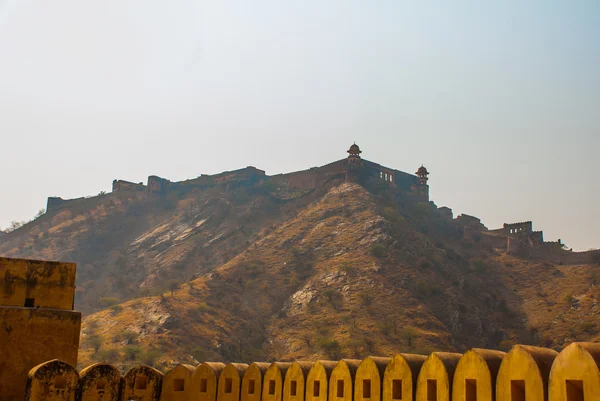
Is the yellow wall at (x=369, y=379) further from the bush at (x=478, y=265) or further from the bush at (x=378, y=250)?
the bush at (x=478, y=265)

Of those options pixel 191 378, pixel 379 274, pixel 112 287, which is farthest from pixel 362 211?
pixel 191 378

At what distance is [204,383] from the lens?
48.1ft

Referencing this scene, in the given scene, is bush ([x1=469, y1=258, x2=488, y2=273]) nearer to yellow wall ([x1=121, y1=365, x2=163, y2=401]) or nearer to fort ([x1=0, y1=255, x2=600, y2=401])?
fort ([x1=0, y1=255, x2=600, y2=401])

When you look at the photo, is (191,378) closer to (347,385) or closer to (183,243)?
(347,385)

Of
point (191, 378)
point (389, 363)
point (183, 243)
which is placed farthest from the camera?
point (183, 243)

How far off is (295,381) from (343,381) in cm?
130

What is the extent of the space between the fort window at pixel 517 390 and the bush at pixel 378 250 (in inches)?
1684

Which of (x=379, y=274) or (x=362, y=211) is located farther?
(x=362, y=211)

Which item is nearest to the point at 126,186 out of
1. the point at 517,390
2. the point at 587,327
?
the point at 587,327

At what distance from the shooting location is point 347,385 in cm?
1251

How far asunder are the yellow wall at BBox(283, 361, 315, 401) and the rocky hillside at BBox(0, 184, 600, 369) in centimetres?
2667

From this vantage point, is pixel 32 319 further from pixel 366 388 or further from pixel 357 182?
pixel 357 182

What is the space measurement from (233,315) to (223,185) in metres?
29.1

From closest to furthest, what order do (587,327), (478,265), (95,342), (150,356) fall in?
(150,356) < (95,342) < (587,327) < (478,265)
